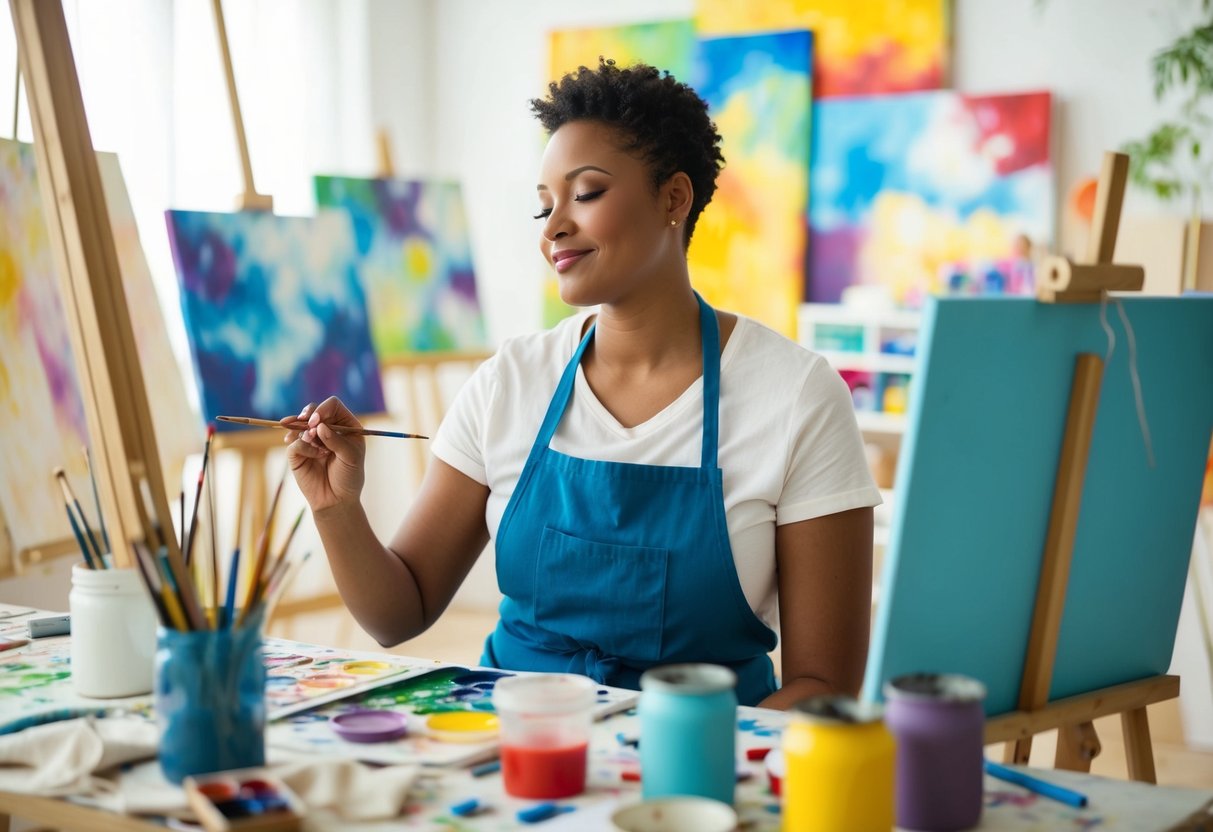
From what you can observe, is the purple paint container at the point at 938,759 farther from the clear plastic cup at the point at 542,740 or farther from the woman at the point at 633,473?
the woman at the point at 633,473

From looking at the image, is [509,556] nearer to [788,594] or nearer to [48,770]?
[788,594]

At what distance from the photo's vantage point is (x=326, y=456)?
5.93 ft

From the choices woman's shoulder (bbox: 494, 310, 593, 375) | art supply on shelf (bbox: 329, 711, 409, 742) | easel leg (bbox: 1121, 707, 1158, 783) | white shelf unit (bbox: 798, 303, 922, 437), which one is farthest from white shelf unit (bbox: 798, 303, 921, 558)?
art supply on shelf (bbox: 329, 711, 409, 742)

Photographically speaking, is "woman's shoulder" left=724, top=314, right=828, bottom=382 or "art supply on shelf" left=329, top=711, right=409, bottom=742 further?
"woman's shoulder" left=724, top=314, right=828, bottom=382

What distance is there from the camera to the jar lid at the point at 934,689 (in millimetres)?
1134

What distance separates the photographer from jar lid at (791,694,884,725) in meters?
→ 1.05

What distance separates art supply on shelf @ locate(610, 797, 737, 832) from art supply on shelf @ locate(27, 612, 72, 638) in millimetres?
1006

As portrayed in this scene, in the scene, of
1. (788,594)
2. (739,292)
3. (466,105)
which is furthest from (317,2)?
(788,594)

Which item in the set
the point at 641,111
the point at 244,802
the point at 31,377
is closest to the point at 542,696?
the point at 244,802

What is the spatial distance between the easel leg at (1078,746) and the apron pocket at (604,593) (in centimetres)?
55

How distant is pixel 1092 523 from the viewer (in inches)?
57.4

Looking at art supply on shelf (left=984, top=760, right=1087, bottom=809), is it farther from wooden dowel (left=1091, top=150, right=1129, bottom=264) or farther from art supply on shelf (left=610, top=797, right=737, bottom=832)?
wooden dowel (left=1091, top=150, right=1129, bottom=264)

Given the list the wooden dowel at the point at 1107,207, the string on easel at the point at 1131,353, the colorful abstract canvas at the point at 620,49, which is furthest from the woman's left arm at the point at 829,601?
the colorful abstract canvas at the point at 620,49

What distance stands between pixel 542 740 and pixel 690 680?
15 cm
